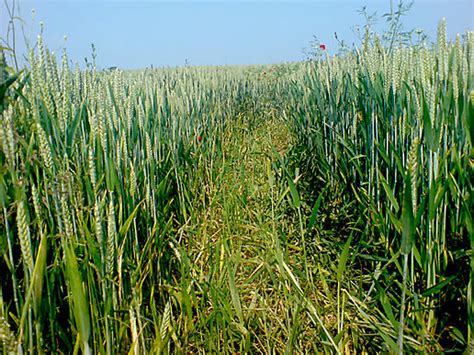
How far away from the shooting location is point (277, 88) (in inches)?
249

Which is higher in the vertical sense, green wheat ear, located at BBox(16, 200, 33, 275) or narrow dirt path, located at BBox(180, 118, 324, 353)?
green wheat ear, located at BBox(16, 200, 33, 275)

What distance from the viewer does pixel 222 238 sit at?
1.44 meters

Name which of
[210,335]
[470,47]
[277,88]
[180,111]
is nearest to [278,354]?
[210,335]

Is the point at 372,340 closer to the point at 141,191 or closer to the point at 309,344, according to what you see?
the point at 309,344

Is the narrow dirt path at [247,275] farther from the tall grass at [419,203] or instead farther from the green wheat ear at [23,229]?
Result: the green wheat ear at [23,229]

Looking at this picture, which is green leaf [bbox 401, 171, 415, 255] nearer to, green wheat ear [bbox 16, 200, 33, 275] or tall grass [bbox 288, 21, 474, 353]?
tall grass [bbox 288, 21, 474, 353]

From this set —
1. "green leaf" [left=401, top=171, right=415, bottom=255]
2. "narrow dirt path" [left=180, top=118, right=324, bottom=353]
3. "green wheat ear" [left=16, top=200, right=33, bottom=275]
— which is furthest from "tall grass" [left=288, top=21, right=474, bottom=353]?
"green wheat ear" [left=16, top=200, right=33, bottom=275]

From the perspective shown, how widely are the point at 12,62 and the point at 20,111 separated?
201mm

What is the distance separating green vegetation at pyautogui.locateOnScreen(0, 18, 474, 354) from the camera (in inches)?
32.1

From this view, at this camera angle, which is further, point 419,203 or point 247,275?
point 247,275

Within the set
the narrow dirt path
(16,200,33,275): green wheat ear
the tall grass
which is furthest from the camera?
the narrow dirt path

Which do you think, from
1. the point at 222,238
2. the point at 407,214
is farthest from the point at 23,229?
the point at 222,238

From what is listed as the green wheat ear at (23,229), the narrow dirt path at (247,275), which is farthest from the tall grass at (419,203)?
the green wheat ear at (23,229)

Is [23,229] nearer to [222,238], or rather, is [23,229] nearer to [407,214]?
[407,214]
